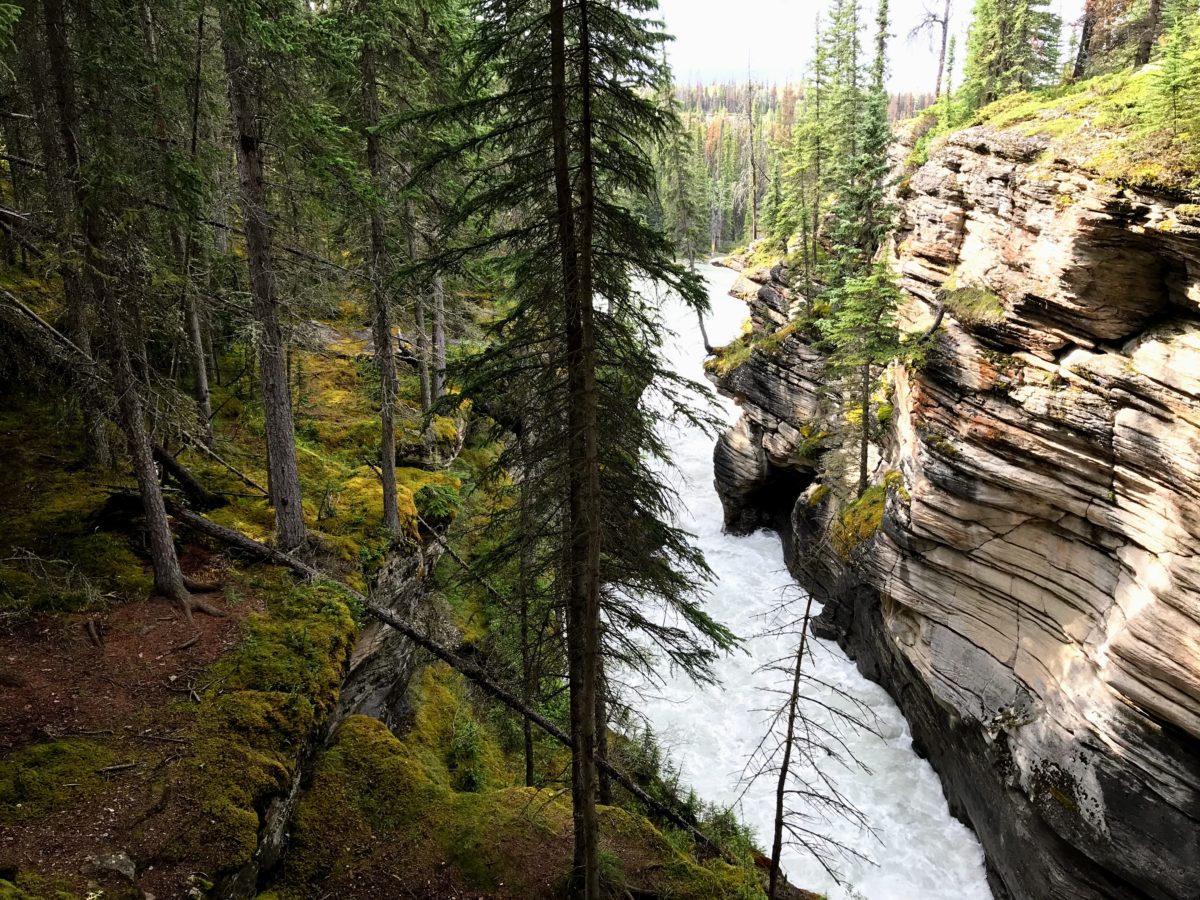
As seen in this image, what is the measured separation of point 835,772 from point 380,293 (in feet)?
56.7

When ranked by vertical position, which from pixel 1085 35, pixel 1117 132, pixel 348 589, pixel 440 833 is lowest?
pixel 440 833

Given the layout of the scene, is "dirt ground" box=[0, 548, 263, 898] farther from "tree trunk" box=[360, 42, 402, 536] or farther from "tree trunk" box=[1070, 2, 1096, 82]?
"tree trunk" box=[1070, 2, 1096, 82]

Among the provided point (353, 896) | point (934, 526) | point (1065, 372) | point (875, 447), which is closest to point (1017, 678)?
point (934, 526)

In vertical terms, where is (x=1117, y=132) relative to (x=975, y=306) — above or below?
above

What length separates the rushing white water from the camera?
45.9 ft

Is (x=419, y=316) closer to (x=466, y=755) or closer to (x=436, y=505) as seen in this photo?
(x=436, y=505)

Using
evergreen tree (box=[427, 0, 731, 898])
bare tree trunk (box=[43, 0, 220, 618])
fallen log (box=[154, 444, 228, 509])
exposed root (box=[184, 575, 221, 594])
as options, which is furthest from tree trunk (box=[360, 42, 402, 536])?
evergreen tree (box=[427, 0, 731, 898])

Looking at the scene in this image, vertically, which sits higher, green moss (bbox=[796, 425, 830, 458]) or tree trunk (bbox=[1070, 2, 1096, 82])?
tree trunk (bbox=[1070, 2, 1096, 82])

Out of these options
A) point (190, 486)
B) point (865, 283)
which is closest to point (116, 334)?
point (190, 486)

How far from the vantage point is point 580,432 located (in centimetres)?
659

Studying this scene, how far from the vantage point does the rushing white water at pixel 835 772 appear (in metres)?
14.0

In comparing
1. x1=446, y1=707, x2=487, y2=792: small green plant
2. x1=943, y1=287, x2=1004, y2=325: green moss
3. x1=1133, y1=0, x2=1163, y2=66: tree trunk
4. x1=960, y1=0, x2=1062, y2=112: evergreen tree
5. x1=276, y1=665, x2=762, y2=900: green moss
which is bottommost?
x1=446, y1=707, x2=487, y2=792: small green plant

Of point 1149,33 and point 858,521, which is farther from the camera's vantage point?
point 858,521

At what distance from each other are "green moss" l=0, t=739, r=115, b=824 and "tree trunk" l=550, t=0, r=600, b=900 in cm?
548
